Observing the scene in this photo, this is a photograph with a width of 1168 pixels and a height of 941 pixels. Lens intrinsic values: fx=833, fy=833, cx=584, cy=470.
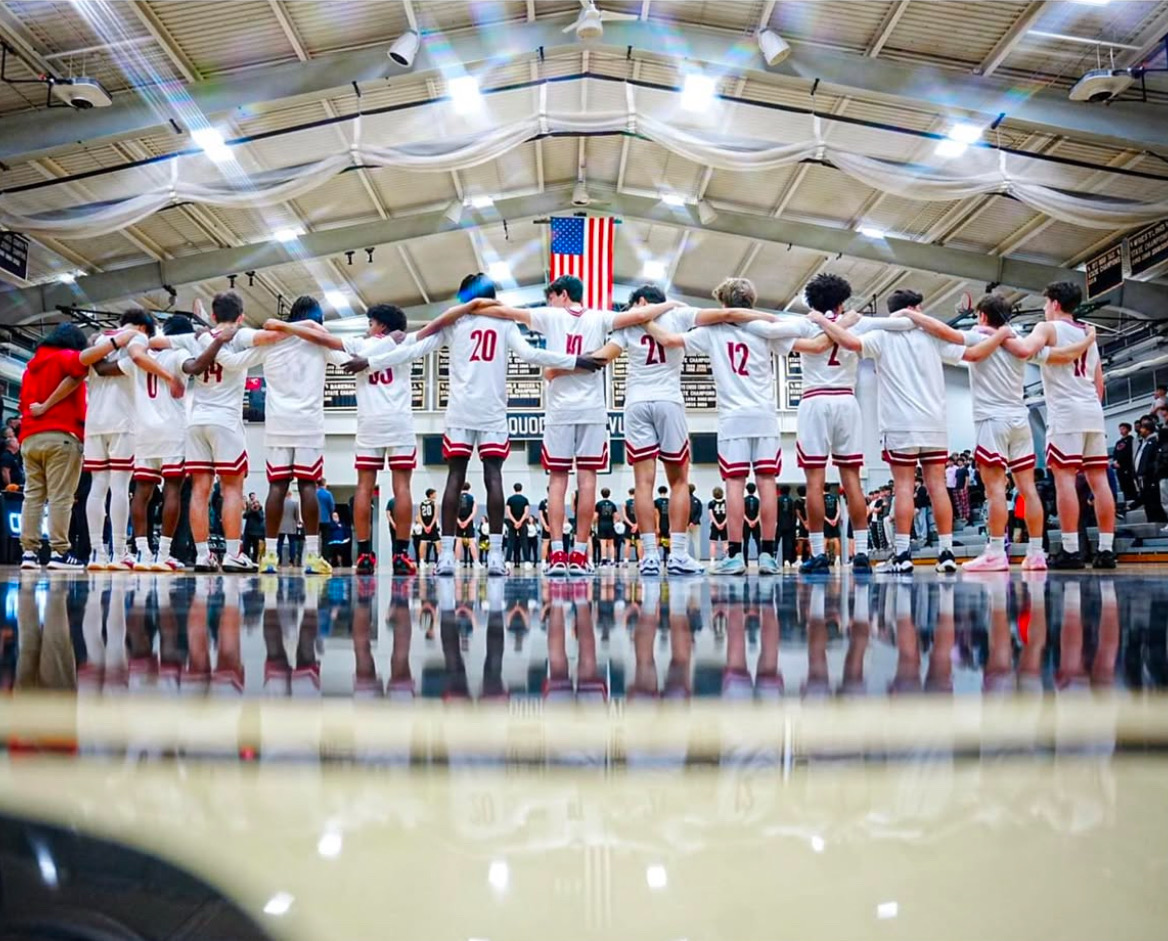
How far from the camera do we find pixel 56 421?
18.7 feet

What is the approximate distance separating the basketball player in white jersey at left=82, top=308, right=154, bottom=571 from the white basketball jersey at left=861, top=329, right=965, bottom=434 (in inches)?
191

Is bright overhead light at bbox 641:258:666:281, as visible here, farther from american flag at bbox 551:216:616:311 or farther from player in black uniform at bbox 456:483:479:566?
player in black uniform at bbox 456:483:479:566

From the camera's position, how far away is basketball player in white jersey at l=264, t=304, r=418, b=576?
504 centimetres

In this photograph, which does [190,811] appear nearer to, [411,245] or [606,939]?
[606,939]

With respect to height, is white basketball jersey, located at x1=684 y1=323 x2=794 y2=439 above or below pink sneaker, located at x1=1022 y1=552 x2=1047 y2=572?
above

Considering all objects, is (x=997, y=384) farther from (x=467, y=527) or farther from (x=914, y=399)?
(x=467, y=527)

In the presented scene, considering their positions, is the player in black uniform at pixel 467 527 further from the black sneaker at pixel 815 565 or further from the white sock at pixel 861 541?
the white sock at pixel 861 541

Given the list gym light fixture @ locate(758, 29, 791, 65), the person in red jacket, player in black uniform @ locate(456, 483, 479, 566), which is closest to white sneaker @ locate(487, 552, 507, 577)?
the person in red jacket

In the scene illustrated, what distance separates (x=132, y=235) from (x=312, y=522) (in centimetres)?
1031

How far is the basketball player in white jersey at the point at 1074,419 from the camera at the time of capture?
17.3ft

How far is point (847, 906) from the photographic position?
34cm

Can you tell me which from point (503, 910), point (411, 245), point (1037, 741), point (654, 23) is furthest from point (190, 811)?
point (411, 245)

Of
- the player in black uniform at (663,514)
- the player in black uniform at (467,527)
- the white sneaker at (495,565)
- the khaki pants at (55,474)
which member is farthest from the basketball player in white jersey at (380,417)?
the player in black uniform at (663,514)

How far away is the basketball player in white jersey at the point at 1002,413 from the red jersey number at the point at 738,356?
1356 mm
